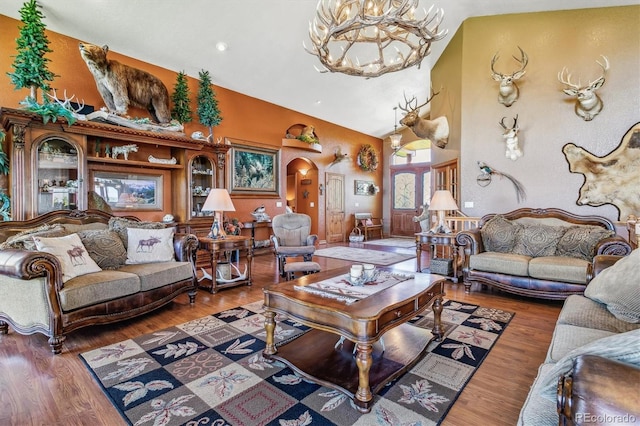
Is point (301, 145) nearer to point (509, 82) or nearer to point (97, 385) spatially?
point (509, 82)

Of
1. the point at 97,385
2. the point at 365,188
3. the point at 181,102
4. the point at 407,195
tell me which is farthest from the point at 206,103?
the point at 407,195

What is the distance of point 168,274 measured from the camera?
130 inches

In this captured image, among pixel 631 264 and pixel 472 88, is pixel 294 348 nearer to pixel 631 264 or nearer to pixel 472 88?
pixel 631 264

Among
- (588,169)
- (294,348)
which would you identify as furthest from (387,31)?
(588,169)

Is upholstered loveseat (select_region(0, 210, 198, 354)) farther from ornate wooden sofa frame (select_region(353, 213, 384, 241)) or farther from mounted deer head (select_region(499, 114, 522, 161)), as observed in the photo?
ornate wooden sofa frame (select_region(353, 213, 384, 241))

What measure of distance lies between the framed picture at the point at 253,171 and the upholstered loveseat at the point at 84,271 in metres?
2.92

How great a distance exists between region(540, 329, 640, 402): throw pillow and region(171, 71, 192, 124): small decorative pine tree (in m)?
5.77

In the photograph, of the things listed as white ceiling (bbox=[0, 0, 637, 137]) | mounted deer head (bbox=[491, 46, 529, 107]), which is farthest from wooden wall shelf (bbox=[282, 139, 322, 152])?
mounted deer head (bbox=[491, 46, 529, 107])

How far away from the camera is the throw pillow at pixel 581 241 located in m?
3.73

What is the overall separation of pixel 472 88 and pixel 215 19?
4225 mm

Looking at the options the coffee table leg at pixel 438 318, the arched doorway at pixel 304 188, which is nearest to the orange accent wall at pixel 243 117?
the arched doorway at pixel 304 188

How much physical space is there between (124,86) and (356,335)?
4874 mm

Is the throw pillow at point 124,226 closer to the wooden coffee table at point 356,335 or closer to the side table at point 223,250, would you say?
the side table at point 223,250

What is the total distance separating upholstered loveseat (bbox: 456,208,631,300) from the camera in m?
3.51
